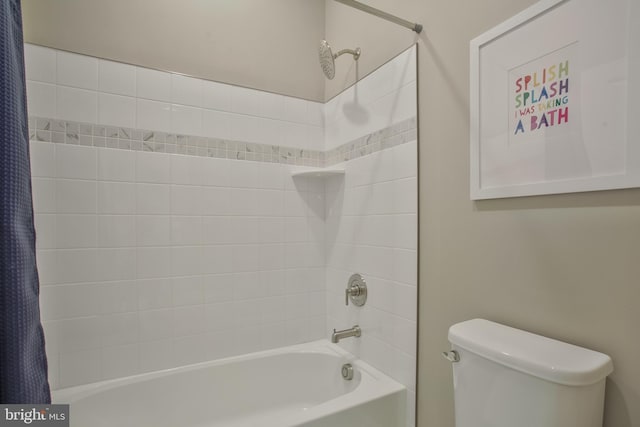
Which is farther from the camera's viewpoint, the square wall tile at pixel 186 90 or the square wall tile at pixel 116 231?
the square wall tile at pixel 186 90

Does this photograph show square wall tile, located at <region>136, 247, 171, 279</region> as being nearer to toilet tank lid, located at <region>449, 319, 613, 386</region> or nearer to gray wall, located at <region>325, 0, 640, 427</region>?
gray wall, located at <region>325, 0, 640, 427</region>

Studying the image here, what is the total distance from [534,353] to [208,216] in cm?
145

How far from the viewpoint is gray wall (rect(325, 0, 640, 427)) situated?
0.76 metres

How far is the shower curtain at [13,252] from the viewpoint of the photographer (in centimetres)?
77

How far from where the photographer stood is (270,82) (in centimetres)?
185

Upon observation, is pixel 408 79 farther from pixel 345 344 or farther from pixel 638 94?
pixel 345 344

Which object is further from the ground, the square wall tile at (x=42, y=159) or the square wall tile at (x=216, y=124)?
the square wall tile at (x=216, y=124)

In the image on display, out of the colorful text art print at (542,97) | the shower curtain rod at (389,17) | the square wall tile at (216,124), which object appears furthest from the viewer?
the square wall tile at (216,124)

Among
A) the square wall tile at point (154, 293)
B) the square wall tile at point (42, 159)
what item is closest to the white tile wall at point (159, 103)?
the square wall tile at point (42, 159)

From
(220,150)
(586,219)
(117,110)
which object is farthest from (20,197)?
(586,219)

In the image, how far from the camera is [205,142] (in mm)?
1667

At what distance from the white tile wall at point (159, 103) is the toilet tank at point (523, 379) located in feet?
4.64

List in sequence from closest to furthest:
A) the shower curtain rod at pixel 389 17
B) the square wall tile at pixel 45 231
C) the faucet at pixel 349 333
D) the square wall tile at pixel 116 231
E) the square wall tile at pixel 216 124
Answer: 1. the shower curtain rod at pixel 389 17
2. the square wall tile at pixel 45 231
3. the square wall tile at pixel 116 231
4. the faucet at pixel 349 333
5. the square wall tile at pixel 216 124

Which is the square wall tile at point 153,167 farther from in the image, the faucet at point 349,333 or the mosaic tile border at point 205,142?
the faucet at point 349,333
